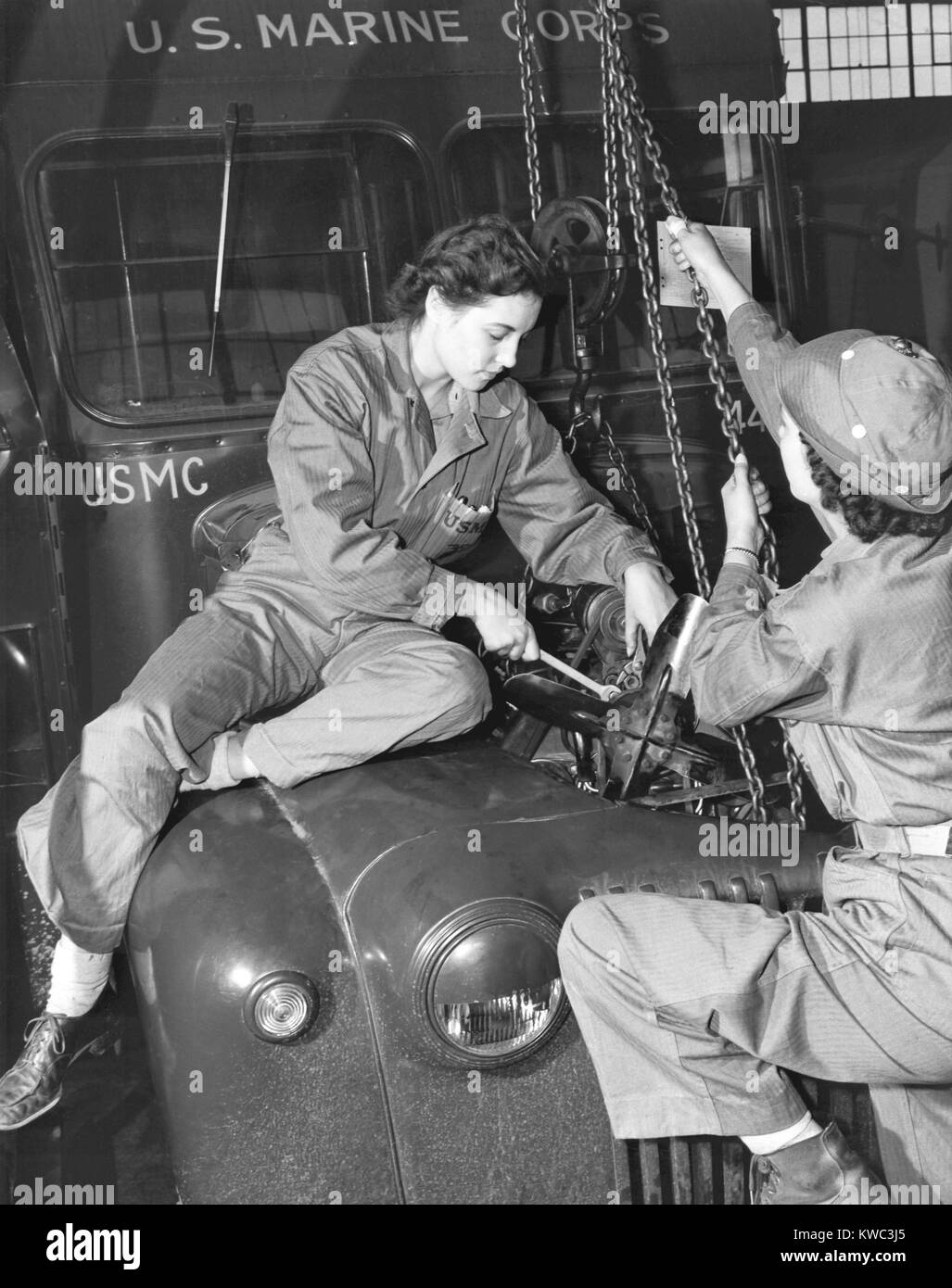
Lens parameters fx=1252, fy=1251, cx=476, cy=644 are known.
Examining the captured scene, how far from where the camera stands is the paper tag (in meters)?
3.18

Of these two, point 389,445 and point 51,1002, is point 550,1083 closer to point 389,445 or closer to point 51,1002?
point 51,1002

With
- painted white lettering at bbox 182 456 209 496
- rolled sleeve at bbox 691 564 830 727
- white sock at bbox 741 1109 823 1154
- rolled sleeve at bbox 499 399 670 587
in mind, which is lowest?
white sock at bbox 741 1109 823 1154

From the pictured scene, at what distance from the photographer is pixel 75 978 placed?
2705 millimetres

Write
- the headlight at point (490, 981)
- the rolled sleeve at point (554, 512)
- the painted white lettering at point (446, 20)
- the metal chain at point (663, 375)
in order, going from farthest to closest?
the painted white lettering at point (446, 20) → the rolled sleeve at point (554, 512) → the metal chain at point (663, 375) → the headlight at point (490, 981)

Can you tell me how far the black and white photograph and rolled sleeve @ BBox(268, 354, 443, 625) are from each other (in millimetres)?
11

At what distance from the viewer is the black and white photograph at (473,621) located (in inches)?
79.8

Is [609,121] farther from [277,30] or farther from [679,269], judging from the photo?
[277,30]

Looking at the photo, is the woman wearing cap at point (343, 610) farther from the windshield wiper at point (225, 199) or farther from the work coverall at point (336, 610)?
the windshield wiper at point (225, 199)

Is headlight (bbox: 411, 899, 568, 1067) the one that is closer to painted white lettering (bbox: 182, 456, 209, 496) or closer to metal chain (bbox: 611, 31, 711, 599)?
metal chain (bbox: 611, 31, 711, 599)

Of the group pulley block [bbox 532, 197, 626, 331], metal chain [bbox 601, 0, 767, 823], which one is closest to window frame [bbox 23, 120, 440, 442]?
pulley block [bbox 532, 197, 626, 331]

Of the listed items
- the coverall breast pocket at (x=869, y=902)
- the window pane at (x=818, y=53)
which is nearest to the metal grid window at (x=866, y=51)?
the window pane at (x=818, y=53)

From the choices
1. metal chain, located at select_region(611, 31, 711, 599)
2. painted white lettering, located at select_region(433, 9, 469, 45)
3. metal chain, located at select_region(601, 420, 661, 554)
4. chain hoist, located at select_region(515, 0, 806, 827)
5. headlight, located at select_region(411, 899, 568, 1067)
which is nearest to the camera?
headlight, located at select_region(411, 899, 568, 1067)

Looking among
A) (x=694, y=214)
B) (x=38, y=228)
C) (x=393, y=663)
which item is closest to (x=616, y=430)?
(x=694, y=214)

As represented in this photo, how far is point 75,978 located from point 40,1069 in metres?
0.21
